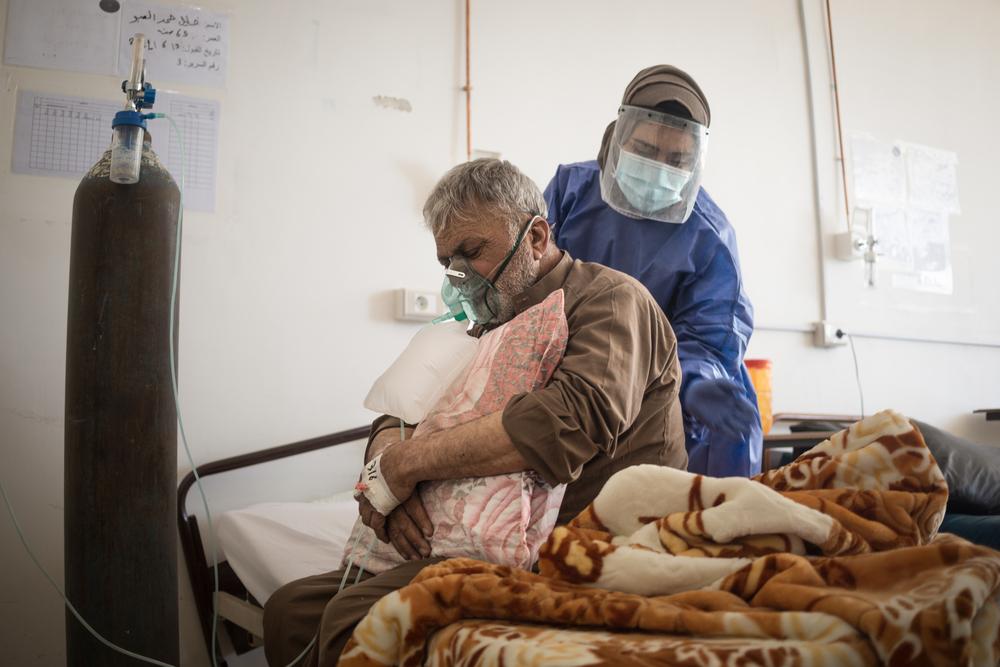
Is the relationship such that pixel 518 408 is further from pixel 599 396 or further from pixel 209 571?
pixel 209 571

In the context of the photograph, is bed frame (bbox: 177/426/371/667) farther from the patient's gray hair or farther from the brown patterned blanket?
the brown patterned blanket

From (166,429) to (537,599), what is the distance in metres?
1.04

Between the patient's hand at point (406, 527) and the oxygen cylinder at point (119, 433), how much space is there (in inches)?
18.7

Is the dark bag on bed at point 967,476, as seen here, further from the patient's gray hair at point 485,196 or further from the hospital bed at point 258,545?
the patient's gray hair at point 485,196

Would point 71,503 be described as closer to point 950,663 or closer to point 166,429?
point 166,429

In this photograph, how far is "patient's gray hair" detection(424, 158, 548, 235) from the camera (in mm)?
1525

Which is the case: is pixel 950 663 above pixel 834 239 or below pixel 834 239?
below

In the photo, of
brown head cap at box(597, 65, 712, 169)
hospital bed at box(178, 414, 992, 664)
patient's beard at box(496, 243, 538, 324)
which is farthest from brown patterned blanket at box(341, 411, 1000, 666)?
brown head cap at box(597, 65, 712, 169)

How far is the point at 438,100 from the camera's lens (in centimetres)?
279

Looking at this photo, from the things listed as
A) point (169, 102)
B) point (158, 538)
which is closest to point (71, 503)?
point (158, 538)

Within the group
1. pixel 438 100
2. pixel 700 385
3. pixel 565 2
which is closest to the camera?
pixel 700 385

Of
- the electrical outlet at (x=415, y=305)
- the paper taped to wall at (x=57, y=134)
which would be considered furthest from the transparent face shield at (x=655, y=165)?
the paper taped to wall at (x=57, y=134)

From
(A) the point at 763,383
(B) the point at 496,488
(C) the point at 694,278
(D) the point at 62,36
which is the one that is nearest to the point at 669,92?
(C) the point at 694,278

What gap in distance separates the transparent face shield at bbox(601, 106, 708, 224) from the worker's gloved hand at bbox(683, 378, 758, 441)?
1.64 feet
